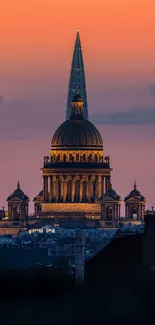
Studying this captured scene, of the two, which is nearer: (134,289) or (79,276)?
(134,289)

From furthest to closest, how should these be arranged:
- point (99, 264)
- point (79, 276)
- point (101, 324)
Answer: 1. point (99, 264)
2. point (79, 276)
3. point (101, 324)

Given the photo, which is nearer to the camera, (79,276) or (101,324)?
(101,324)

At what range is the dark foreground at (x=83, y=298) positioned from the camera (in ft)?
96.8

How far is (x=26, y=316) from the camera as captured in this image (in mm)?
29531

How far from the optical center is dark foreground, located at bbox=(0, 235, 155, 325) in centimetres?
2950

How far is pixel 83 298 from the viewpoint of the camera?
101 feet

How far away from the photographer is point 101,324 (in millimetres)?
29109

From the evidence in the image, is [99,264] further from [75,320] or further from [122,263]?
[75,320]

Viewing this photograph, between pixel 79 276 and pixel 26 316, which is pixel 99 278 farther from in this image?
pixel 26 316

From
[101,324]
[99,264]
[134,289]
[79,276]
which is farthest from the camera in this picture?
[99,264]

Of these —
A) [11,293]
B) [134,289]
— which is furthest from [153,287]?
[11,293]

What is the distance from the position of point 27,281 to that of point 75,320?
347cm

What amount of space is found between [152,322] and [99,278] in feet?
15.5

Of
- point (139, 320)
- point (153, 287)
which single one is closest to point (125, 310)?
point (139, 320)
